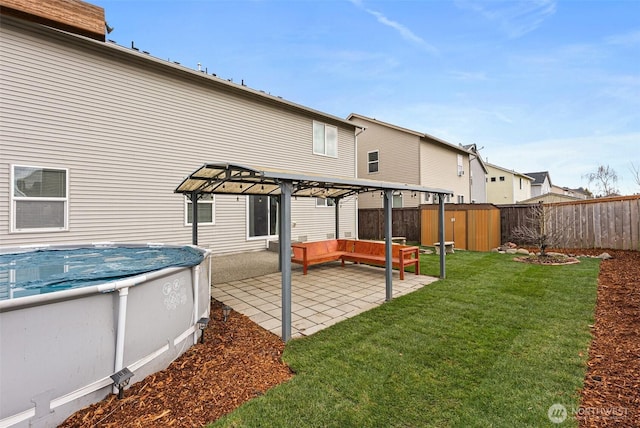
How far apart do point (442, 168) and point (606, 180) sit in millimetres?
22458

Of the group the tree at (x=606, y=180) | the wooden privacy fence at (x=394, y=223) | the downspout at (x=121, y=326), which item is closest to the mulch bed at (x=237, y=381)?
the downspout at (x=121, y=326)

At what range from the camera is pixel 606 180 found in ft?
93.4

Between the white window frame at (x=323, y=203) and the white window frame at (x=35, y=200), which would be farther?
the white window frame at (x=323, y=203)

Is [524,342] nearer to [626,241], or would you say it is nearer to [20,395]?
[20,395]

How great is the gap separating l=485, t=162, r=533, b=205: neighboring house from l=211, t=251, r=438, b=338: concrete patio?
32.3 meters

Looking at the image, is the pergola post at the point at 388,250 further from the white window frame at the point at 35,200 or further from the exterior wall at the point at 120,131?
the white window frame at the point at 35,200

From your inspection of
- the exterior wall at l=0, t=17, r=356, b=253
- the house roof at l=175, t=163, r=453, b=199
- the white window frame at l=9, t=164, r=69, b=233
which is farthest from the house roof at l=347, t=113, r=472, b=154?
the white window frame at l=9, t=164, r=69, b=233

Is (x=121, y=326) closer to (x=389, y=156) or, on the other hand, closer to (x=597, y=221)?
(x=597, y=221)

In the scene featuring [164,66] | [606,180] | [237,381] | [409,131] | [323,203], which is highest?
[409,131]

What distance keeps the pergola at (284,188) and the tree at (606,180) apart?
105 feet

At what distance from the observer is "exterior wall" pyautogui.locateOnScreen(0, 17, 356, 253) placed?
6.65 m

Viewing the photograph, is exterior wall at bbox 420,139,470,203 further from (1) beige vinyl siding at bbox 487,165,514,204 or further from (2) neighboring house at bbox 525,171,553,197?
(2) neighboring house at bbox 525,171,553,197

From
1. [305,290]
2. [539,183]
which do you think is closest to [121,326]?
[305,290]

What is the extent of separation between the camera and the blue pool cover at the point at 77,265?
253cm
